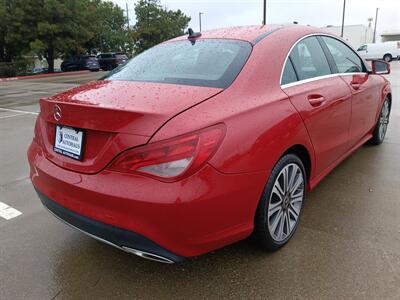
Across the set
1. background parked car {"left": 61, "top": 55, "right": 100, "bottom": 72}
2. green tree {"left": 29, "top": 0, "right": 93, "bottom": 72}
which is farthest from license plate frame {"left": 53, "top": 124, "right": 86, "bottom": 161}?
background parked car {"left": 61, "top": 55, "right": 100, "bottom": 72}

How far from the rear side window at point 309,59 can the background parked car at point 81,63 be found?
94.7ft

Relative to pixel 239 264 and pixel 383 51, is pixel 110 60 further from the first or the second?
pixel 239 264

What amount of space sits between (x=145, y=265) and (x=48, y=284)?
2.09 feet

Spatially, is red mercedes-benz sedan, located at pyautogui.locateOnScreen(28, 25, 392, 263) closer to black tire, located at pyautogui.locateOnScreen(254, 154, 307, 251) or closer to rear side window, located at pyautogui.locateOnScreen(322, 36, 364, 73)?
black tire, located at pyautogui.locateOnScreen(254, 154, 307, 251)

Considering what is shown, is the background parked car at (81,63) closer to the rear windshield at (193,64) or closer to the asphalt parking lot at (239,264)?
the asphalt parking lot at (239,264)

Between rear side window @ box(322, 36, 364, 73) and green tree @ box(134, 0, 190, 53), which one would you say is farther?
green tree @ box(134, 0, 190, 53)

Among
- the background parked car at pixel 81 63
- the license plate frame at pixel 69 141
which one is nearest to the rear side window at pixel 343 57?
the license plate frame at pixel 69 141

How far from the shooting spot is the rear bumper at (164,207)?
188 cm

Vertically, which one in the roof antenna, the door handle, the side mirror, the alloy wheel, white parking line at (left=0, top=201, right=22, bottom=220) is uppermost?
the roof antenna

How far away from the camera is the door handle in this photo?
277cm

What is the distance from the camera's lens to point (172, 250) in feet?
6.52

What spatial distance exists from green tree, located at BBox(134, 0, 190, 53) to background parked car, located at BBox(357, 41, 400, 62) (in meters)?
20.3

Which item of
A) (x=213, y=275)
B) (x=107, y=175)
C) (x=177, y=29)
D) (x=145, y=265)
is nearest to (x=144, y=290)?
(x=145, y=265)

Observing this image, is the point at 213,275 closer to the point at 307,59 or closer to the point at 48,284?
the point at 48,284
